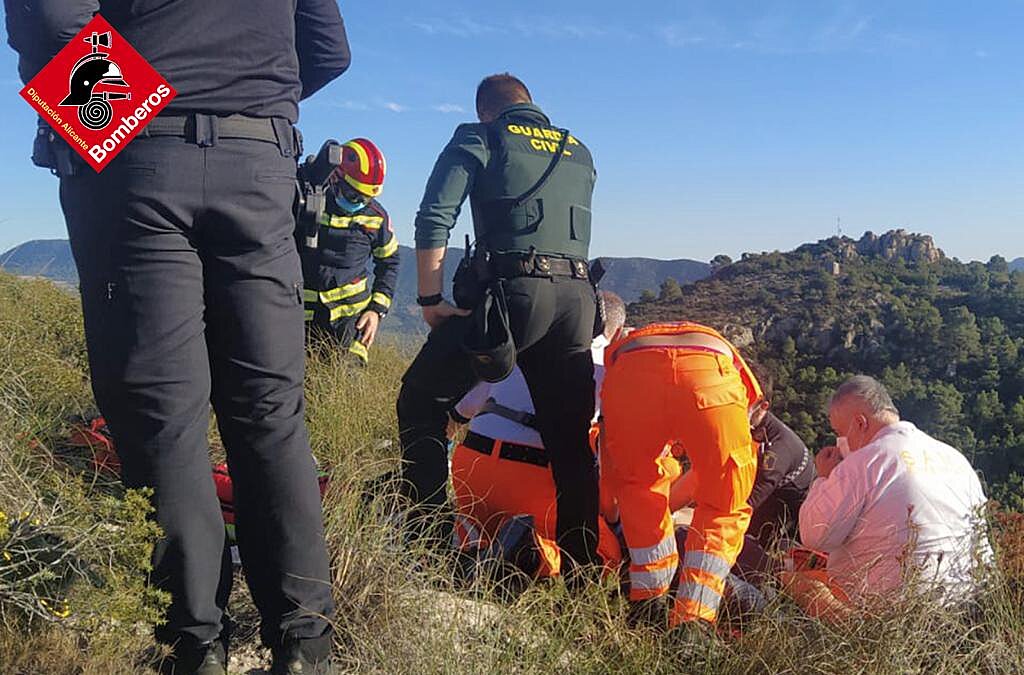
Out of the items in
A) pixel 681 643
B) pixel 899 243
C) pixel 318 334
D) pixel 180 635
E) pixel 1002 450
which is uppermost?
pixel 899 243

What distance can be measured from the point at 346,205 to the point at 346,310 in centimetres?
70

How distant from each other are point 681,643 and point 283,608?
105cm

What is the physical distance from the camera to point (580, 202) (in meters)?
2.97

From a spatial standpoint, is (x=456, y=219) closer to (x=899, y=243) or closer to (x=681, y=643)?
(x=681, y=643)

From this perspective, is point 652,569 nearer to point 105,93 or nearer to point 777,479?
point 777,479

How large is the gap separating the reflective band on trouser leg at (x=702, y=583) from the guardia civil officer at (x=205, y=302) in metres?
1.20

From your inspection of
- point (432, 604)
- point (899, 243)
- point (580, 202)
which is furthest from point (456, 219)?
point (899, 243)

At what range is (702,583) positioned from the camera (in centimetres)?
243

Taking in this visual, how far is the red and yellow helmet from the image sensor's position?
499cm

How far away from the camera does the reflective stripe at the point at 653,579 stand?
2.54 metres

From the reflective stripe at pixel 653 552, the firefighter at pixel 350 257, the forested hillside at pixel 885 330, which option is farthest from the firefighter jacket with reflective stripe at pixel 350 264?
the forested hillside at pixel 885 330

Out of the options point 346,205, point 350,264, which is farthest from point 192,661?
point 346,205

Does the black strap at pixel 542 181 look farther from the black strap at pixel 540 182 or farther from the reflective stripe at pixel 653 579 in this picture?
the reflective stripe at pixel 653 579

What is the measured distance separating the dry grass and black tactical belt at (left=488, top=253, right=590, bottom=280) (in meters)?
0.84
